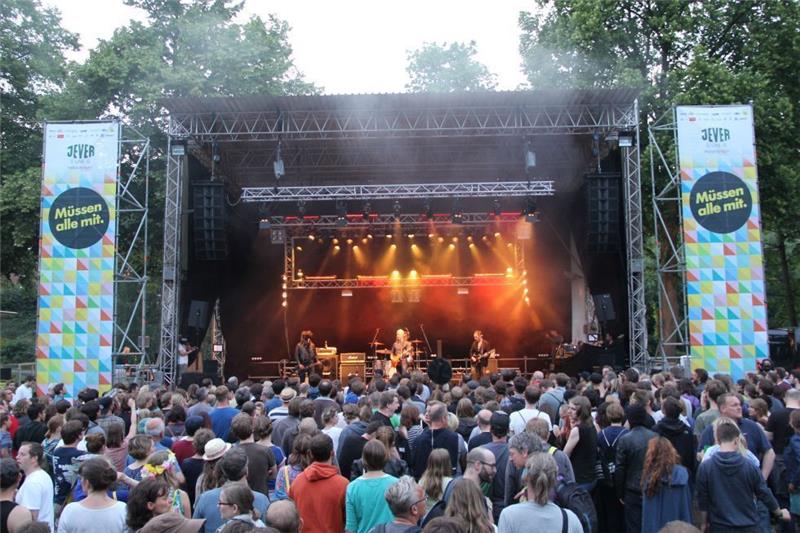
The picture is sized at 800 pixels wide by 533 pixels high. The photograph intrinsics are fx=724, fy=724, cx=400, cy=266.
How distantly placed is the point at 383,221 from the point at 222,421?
1314 cm

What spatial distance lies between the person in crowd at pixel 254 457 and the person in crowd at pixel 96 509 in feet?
3.58

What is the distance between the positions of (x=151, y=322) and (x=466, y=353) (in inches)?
516

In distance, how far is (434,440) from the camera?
5312 mm

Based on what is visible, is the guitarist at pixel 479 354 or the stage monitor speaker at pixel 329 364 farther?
the stage monitor speaker at pixel 329 364

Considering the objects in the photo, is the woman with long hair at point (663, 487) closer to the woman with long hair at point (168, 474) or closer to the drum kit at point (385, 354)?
the woman with long hair at point (168, 474)

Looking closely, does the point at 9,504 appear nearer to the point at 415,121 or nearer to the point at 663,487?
the point at 663,487

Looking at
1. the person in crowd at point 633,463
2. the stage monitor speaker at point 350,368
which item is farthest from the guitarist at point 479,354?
the person in crowd at point 633,463

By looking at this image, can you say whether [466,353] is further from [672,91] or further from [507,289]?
[672,91]

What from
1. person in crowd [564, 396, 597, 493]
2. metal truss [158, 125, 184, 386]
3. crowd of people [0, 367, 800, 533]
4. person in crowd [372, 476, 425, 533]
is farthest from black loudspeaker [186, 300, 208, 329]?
person in crowd [372, 476, 425, 533]

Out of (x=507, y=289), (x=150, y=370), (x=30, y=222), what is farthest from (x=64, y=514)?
(x=507, y=289)

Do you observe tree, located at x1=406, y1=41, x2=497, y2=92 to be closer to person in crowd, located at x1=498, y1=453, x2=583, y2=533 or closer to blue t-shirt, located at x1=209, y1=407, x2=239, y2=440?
blue t-shirt, located at x1=209, y1=407, x2=239, y2=440

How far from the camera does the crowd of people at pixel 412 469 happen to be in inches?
140

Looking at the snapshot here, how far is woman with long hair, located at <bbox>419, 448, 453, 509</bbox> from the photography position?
4.00 meters

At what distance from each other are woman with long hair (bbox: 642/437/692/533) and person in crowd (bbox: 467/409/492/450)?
50.5 inches
